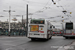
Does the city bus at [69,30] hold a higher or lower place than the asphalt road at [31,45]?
higher

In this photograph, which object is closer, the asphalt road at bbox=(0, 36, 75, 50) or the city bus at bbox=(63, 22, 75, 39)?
the asphalt road at bbox=(0, 36, 75, 50)

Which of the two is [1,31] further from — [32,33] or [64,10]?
[32,33]

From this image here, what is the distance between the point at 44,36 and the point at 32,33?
66.4 inches

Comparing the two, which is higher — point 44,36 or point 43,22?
point 43,22

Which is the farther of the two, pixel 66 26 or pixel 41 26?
pixel 66 26

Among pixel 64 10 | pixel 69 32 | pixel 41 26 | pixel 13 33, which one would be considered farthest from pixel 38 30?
pixel 13 33

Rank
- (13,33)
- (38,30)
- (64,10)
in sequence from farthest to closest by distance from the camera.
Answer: (13,33) → (64,10) → (38,30)

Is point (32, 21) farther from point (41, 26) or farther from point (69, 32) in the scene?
point (69, 32)

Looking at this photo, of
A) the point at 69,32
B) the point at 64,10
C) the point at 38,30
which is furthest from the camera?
the point at 64,10

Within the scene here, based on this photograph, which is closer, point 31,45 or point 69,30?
point 31,45

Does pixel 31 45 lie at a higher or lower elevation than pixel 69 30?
lower

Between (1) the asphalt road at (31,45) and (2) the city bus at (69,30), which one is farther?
(2) the city bus at (69,30)

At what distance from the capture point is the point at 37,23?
61.3 feet

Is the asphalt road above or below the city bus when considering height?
A: below
